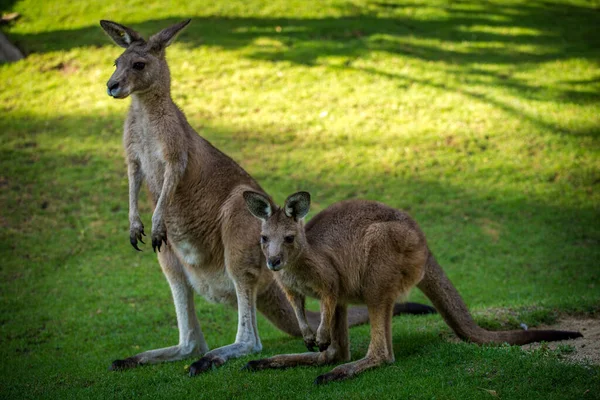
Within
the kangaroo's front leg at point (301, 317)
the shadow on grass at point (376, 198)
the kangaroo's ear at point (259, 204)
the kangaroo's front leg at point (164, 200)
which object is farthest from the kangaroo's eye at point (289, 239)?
the shadow on grass at point (376, 198)

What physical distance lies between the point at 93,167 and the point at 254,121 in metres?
3.17

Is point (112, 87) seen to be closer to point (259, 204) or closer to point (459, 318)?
point (259, 204)

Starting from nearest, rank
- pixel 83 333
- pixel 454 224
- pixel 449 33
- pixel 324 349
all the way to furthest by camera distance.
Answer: pixel 324 349
pixel 83 333
pixel 454 224
pixel 449 33

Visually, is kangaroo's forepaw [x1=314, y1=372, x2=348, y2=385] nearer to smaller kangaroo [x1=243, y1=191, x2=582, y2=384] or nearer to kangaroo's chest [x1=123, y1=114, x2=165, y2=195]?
smaller kangaroo [x1=243, y1=191, x2=582, y2=384]

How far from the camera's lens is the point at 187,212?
239 inches

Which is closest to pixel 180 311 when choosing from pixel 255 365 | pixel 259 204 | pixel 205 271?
pixel 205 271

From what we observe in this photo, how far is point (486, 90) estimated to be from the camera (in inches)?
555

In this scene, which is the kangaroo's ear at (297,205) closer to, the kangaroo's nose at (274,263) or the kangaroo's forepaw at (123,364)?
the kangaroo's nose at (274,263)

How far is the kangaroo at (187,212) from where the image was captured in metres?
5.86

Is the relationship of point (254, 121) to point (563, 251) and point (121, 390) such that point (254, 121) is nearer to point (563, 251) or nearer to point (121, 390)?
point (563, 251)

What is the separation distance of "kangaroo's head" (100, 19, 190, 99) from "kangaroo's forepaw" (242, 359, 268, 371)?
2457 mm

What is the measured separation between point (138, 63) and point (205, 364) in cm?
263

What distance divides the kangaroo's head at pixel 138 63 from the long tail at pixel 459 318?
2.86m

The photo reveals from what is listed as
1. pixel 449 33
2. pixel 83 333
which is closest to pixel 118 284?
pixel 83 333
